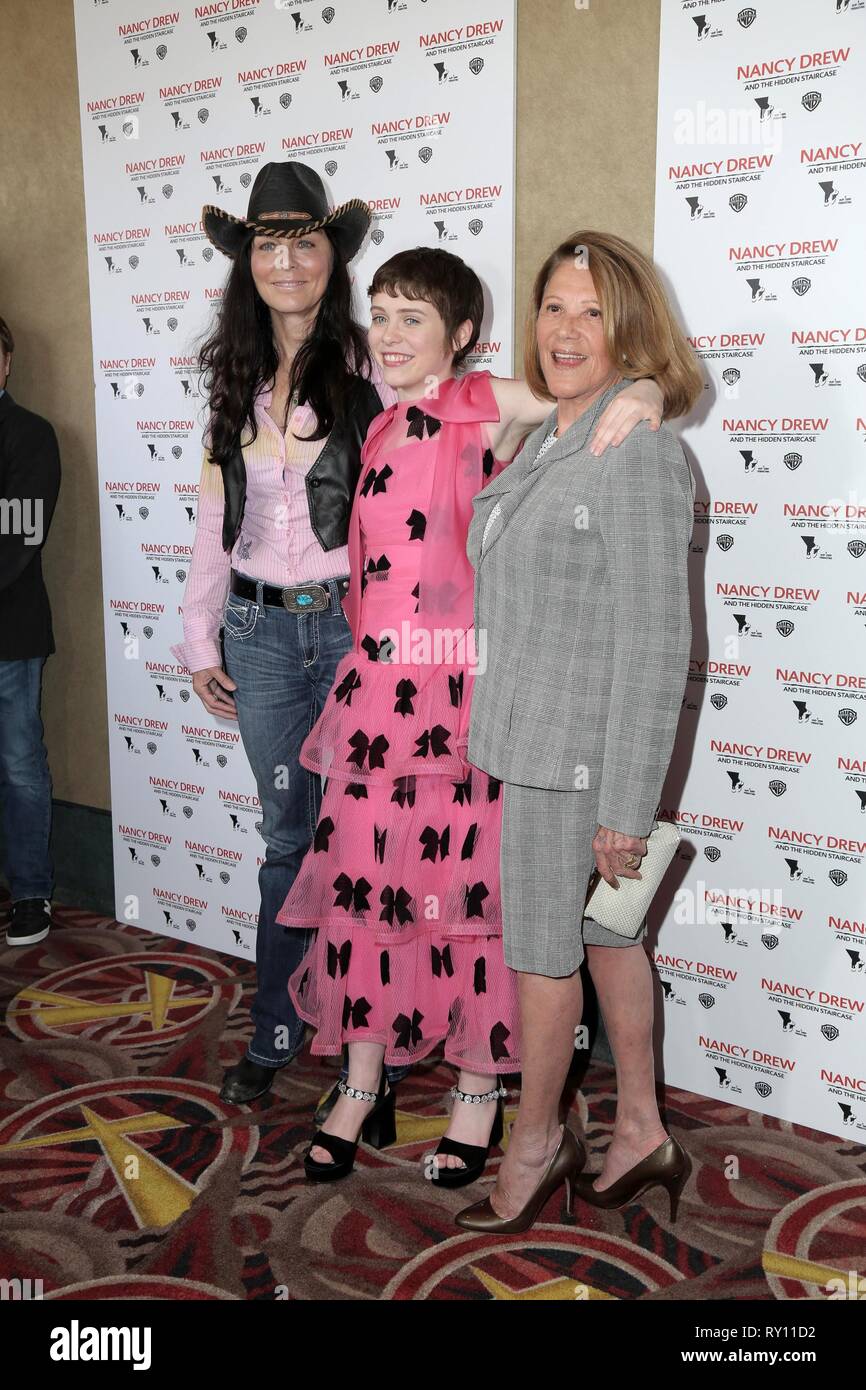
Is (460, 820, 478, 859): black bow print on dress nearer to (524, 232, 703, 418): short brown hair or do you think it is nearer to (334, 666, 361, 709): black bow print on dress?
(334, 666, 361, 709): black bow print on dress

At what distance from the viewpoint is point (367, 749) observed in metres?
2.37

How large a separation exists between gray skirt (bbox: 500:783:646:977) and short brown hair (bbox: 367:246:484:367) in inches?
36.8

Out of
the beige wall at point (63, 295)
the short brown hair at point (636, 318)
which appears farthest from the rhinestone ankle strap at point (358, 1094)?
the beige wall at point (63, 295)

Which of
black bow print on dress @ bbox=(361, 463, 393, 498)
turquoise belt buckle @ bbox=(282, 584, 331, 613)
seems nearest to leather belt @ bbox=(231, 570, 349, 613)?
turquoise belt buckle @ bbox=(282, 584, 331, 613)

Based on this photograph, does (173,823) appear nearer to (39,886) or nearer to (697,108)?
(39,886)

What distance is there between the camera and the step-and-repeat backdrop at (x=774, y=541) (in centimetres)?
240

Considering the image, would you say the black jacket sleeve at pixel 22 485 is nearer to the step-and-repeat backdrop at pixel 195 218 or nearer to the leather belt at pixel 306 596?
the step-and-repeat backdrop at pixel 195 218

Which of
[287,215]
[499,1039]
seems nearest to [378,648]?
[499,1039]

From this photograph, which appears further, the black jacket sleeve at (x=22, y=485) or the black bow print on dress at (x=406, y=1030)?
the black jacket sleeve at (x=22, y=485)

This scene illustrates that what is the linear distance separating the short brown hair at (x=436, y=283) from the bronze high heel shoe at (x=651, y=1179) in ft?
5.30

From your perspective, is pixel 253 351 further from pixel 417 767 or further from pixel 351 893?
pixel 351 893

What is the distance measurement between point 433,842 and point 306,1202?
0.76m

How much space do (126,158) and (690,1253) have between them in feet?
10.7
